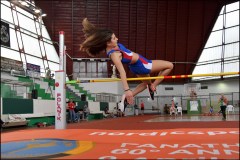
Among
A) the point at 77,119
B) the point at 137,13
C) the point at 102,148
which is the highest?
the point at 137,13

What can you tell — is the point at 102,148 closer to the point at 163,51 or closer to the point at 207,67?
A: the point at 207,67

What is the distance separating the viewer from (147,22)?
19.8m

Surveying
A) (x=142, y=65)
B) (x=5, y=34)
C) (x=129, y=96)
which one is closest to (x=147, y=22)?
(x=142, y=65)

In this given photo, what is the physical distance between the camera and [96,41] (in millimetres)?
2385

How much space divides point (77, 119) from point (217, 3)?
45.4 feet

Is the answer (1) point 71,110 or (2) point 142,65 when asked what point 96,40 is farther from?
(1) point 71,110

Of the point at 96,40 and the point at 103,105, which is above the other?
the point at 96,40

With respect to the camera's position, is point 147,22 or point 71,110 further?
point 147,22

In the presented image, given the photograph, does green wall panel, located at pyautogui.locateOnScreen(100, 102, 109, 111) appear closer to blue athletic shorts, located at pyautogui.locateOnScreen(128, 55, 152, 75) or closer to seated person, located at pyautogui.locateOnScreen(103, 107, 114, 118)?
seated person, located at pyautogui.locateOnScreen(103, 107, 114, 118)

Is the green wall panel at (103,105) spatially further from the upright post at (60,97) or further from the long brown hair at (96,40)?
the long brown hair at (96,40)

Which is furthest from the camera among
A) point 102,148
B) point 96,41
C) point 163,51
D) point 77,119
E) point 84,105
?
point 163,51

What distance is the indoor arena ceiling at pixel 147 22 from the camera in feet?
61.0

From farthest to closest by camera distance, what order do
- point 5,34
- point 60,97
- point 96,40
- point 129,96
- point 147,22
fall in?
point 147,22, point 60,97, point 96,40, point 129,96, point 5,34

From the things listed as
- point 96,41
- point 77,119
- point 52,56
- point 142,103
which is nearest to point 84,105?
point 77,119
